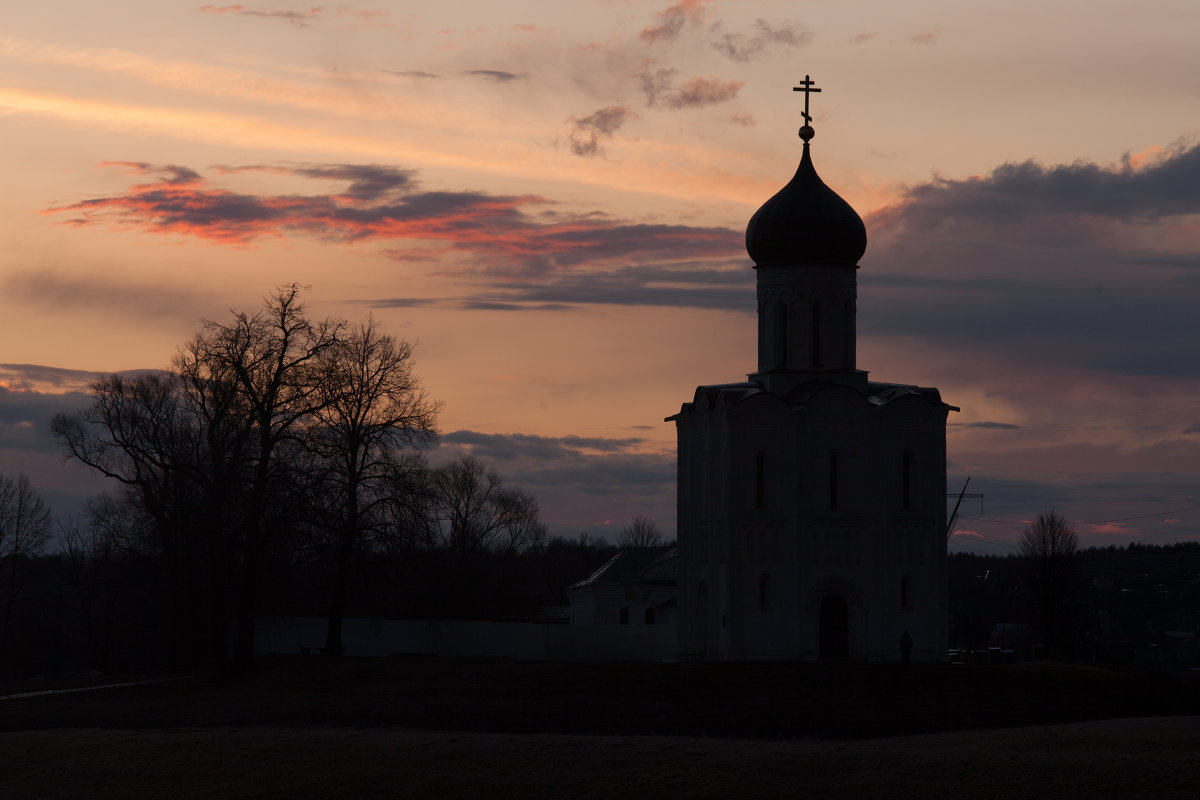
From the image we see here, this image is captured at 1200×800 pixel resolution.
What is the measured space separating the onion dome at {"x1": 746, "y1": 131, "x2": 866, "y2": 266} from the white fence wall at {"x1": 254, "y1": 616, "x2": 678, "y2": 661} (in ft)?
47.7

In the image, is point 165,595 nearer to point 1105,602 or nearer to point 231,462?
point 231,462

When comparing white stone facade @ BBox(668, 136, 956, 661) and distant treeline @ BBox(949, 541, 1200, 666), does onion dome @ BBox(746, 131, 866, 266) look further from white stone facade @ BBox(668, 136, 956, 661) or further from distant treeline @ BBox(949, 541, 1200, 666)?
distant treeline @ BBox(949, 541, 1200, 666)

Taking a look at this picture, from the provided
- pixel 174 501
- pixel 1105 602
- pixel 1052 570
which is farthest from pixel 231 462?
pixel 1105 602

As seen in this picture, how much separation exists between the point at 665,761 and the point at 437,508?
2955 cm

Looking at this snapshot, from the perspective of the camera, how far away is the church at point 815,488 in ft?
157

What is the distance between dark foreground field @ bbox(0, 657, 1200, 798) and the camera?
23766 millimetres

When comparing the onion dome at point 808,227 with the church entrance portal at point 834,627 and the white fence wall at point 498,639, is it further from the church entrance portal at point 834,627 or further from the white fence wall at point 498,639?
the white fence wall at point 498,639

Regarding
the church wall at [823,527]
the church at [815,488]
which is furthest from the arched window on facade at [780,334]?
the church wall at [823,527]

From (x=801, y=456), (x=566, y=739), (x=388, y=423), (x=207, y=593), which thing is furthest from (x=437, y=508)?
Result: (x=566, y=739)

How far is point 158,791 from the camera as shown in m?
26.1

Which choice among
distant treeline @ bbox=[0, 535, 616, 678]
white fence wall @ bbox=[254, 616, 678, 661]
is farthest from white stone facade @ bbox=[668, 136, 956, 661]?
distant treeline @ bbox=[0, 535, 616, 678]

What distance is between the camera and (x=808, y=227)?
163 ft

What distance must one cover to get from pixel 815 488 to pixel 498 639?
1402cm

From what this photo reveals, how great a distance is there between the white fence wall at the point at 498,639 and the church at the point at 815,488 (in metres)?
6.58
